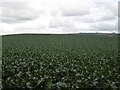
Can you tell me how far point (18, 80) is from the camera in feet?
36.3

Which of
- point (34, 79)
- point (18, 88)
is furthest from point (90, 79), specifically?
point (18, 88)

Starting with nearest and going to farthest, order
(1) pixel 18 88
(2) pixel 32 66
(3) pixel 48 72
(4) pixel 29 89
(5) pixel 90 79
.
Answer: (4) pixel 29 89, (1) pixel 18 88, (5) pixel 90 79, (3) pixel 48 72, (2) pixel 32 66

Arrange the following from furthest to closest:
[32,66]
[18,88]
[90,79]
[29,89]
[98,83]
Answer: [32,66], [90,79], [98,83], [18,88], [29,89]

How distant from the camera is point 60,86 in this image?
9.20 metres

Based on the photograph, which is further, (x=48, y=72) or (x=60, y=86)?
(x=48, y=72)

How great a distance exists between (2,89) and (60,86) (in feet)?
6.65

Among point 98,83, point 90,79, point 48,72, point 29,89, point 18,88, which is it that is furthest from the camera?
point 48,72

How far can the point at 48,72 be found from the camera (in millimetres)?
12781

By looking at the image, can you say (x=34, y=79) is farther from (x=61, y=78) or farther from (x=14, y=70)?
(x=14, y=70)

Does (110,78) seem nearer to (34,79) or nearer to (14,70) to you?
(34,79)

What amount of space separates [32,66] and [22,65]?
1.86ft

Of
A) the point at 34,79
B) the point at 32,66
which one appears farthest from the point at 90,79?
the point at 32,66

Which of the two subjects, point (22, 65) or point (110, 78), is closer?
point (110, 78)

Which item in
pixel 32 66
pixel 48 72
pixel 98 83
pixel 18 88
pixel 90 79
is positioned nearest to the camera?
pixel 18 88
